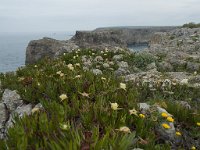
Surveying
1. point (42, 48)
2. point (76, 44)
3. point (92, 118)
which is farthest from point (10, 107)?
point (76, 44)

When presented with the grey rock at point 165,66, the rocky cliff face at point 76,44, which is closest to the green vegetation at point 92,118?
the grey rock at point 165,66

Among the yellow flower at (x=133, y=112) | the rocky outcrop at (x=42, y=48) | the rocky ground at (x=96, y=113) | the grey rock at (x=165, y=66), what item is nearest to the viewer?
the rocky ground at (x=96, y=113)

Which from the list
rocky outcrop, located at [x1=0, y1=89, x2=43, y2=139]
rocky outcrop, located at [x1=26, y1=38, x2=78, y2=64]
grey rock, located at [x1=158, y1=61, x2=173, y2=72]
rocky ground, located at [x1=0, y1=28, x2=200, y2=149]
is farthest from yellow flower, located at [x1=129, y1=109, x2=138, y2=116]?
rocky outcrop, located at [x1=26, y1=38, x2=78, y2=64]

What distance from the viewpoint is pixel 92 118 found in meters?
5.79

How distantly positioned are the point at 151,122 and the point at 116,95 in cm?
102

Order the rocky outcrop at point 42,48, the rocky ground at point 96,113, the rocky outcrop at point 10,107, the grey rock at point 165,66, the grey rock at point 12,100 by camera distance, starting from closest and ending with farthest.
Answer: the rocky ground at point 96,113, the rocky outcrop at point 10,107, the grey rock at point 12,100, the grey rock at point 165,66, the rocky outcrop at point 42,48

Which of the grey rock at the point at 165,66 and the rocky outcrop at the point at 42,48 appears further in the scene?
the rocky outcrop at the point at 42,48

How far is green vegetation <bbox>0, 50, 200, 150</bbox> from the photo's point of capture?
443cm

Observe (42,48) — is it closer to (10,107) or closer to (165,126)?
(10,107)

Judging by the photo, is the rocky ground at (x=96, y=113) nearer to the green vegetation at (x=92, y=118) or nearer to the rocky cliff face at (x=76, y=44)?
the green vegetation at (x=92, y=118)

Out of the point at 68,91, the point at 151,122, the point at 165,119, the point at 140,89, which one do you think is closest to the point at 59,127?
the point at 151,122

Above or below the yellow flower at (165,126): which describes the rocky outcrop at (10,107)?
below

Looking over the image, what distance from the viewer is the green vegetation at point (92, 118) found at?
443 centimetres

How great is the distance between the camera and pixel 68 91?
779cm
